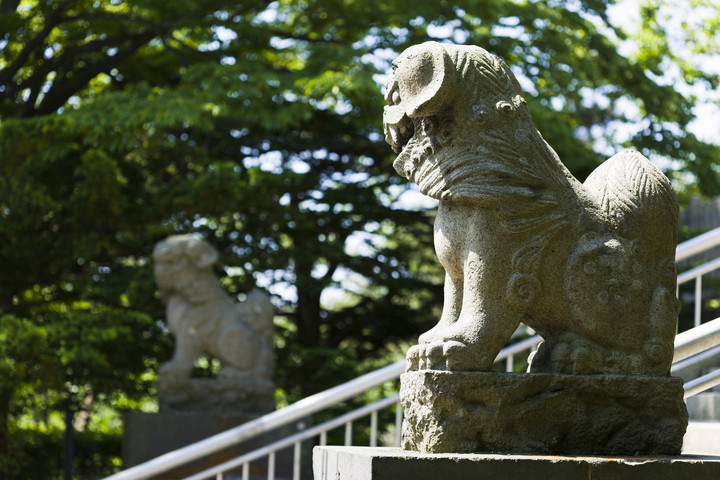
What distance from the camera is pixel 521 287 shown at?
2.78 m

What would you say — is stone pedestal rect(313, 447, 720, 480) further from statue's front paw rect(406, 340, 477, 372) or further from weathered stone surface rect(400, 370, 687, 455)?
statue's front paw rect(406, 340, 477, 372)

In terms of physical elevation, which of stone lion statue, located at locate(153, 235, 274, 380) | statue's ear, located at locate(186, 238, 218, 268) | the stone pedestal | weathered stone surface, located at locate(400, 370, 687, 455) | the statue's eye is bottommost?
the stone pedestal

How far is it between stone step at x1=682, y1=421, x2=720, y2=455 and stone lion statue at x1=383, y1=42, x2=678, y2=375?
1275 millimetres

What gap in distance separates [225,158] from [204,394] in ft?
12.1

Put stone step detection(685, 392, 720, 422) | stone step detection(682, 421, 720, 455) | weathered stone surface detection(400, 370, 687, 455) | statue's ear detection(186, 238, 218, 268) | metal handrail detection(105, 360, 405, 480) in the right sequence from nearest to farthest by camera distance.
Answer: weathered stone surface detection(400, 370, 687, 455), stone step detection(682, 421, 720, 455), metal handrail detection(105, 360, 405, 480), stone step detection(685, 392, 720, 422), statue's ear detection(186, 238, 218, 268)

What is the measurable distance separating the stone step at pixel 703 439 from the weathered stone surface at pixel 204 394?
5.28m

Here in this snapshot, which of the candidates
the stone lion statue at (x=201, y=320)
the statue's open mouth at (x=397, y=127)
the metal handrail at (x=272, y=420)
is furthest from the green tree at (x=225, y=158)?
the statue's open mouth at (x=397, y=127)

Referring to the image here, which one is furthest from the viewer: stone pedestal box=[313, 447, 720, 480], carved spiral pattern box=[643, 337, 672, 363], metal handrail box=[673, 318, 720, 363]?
metal handrail box=[673, 318, 720, 363]

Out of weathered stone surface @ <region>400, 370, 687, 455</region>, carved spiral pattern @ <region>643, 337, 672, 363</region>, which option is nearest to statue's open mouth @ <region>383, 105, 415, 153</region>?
weathered stone surface @ <region>400, 370, 687, 455</region>

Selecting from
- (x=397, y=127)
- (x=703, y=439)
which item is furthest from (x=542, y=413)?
(x=703, y=439)

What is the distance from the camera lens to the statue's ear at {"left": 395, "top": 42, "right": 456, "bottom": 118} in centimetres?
277

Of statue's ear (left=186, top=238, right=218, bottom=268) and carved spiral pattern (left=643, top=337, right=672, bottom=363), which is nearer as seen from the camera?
carved spiral pattern (left=643, top=337, right=672, bottom=363)

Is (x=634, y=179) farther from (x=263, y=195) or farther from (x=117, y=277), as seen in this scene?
(x=117, y=277)

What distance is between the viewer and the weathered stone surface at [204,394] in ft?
28.8
